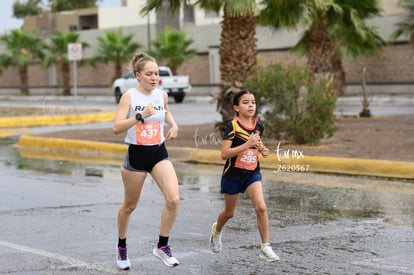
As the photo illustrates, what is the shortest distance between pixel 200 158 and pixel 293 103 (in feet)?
6.85

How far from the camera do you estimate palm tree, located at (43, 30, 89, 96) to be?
56.5 meters

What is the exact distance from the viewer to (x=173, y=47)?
49.5 m

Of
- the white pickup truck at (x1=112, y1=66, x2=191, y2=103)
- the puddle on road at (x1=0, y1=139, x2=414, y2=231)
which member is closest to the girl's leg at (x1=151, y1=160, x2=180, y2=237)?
the puddle on road at (x1=0, y1=139, x2=414, y2=231)

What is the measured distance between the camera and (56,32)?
57219 millimetres

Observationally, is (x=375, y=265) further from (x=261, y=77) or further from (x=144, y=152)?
(x=261, y=77)

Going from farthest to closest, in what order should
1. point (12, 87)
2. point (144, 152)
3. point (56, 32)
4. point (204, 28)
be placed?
point (12, 87) < point (56, 32) < point (204, 28) < point (144, 152)

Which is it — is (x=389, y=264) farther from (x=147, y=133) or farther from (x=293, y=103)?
(x=293, y=103)

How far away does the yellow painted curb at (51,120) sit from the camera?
2845 cm

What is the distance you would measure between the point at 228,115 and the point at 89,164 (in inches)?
136

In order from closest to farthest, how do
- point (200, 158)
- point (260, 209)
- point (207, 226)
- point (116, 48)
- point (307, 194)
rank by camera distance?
point (260, 209)
point (207, 226)
point (307, 194)
point (200, 158)
point (116, 48)

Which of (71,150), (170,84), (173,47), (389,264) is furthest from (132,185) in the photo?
(173,47)

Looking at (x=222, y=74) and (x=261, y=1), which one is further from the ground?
(x=261, y=1)

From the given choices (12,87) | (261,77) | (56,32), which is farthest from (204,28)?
(261,77)

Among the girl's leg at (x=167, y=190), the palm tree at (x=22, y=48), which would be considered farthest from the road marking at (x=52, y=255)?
the palm tree at (x=22, y=48)
